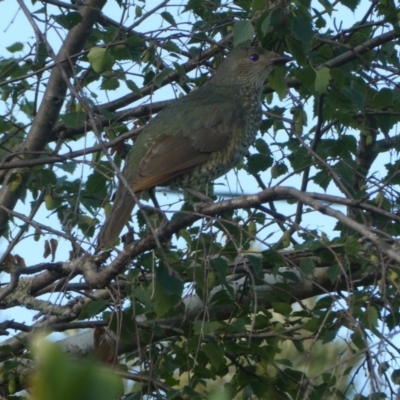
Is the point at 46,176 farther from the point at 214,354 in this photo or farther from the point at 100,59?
the point at 214,354

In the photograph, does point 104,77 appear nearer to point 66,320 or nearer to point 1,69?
point 1,69

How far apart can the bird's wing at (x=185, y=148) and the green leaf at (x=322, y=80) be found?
1.33 metres

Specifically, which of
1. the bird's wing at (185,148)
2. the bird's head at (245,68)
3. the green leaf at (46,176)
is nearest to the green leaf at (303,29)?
the bird's wing at (185,148)

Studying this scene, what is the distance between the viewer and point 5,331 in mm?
3316

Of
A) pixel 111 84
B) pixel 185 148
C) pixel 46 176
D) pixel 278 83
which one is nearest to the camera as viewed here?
pixel 278 83

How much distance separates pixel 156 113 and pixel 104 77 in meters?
0.74

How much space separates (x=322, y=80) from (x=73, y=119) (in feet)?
4.10

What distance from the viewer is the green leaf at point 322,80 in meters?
2.96

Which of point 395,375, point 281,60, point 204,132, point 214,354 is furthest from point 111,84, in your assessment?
point 395,375

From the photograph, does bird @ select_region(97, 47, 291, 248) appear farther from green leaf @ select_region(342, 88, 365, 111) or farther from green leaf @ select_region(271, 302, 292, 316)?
green leaf @ select_region(342, 88, 365, 111)

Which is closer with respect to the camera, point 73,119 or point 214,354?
point 214,354

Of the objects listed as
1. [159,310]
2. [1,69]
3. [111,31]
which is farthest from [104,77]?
[159,310]

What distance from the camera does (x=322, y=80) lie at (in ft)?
9.77

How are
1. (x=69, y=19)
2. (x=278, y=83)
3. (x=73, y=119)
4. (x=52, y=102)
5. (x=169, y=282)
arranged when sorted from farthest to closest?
(x=52, y=102), (x=278, y=83), (x=73, y=119), (x=69, y=19), (x=169, y=282)
